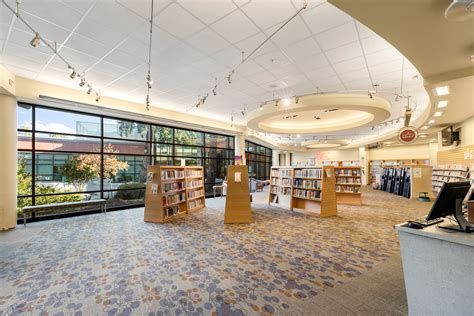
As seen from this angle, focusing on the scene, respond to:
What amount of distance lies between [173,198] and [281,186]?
3.95 metres

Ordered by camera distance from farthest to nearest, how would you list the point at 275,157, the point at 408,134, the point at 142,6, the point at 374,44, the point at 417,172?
the point at 275,157 → the point at 417,172 → the point at 408,134 → the point at 374,44 → the point at 142,6

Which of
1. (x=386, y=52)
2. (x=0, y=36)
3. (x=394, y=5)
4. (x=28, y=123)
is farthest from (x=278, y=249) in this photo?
(x=28, y=123)

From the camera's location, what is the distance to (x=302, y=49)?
12.8ft

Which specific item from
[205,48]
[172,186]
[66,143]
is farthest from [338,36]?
[66,143]

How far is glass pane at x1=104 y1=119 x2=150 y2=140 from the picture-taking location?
7.52m

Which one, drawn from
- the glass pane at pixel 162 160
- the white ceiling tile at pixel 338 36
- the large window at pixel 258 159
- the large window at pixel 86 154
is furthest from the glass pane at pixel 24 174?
the large window at pixel 258 159

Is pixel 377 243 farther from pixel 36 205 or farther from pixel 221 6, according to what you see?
pixel 36 205

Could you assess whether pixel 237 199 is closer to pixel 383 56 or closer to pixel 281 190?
pixel 281 190

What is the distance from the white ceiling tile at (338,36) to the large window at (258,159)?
10994 millimetres

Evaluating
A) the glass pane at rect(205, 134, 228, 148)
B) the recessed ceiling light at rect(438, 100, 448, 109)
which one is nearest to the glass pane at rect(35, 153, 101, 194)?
the glass pane at rect(205, 134, 228, 148)

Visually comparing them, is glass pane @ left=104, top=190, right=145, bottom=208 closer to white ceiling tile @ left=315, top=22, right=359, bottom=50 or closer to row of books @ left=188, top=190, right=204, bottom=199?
row of books @ left=188, top=190, right=204, bottom=199

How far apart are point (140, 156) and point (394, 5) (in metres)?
8.41

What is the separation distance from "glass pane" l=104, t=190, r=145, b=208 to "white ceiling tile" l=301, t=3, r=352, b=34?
793 cm

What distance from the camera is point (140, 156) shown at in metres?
8.30
